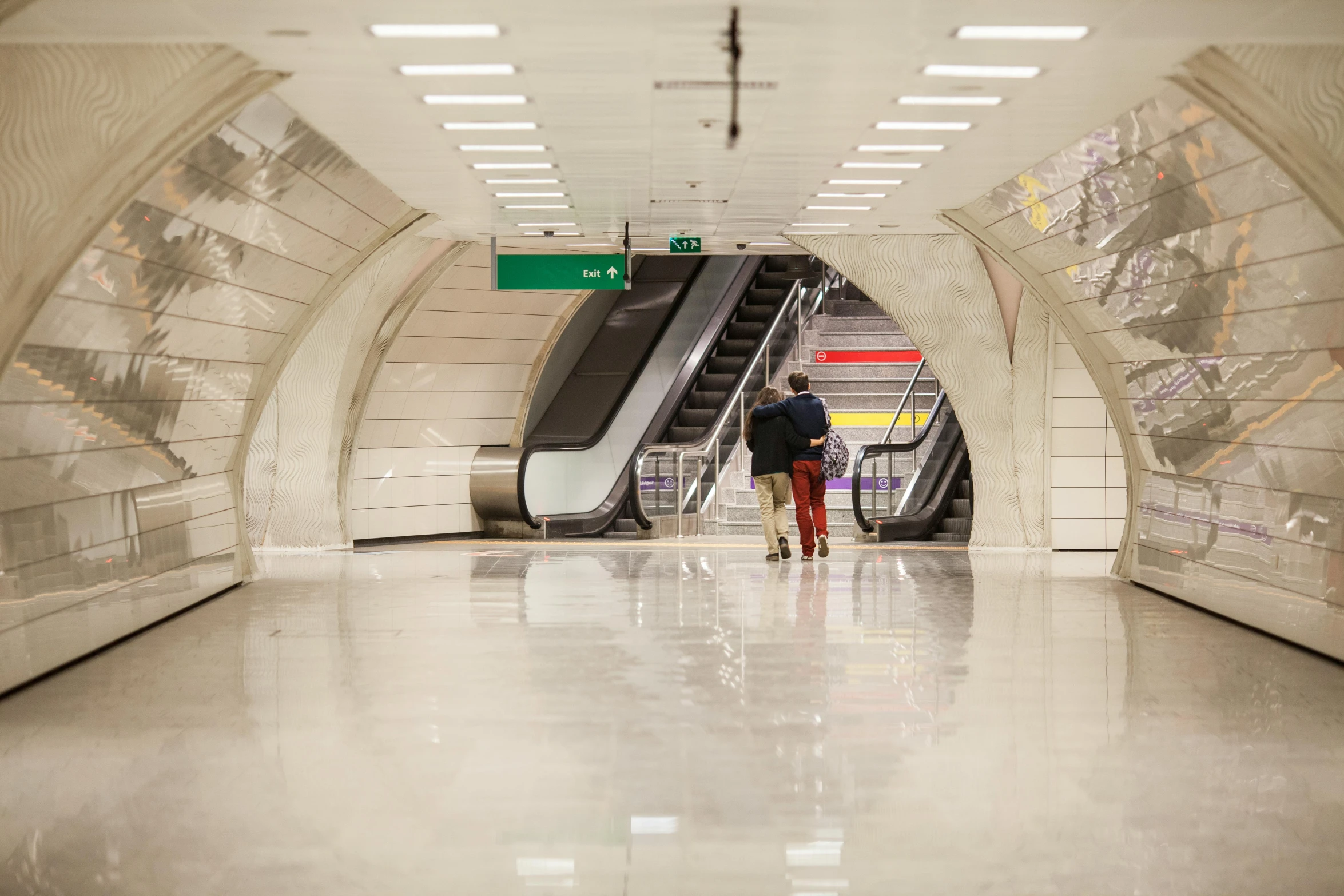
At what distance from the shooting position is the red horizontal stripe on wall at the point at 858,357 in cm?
1688

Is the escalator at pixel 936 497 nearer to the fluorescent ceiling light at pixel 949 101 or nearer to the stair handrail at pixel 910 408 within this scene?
the stair handrail at pixel 910 408

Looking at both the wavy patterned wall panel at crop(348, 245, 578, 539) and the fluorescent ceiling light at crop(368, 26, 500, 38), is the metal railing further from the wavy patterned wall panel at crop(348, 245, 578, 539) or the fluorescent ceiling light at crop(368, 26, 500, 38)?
the fluorescent ceiling light at crop(368, 26, 500, 38)

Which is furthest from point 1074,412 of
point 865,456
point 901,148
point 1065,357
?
point 901,148

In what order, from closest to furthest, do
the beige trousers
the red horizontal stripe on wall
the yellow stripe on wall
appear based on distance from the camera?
1. the beige trousers
2. the yellow stripe on wall
3. the red horizontal stripe on wall

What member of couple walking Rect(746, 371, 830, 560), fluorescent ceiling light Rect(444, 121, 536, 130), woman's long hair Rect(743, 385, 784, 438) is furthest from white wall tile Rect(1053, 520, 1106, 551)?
fluorescent ceiling light Rect(444, 121, 536, 130)

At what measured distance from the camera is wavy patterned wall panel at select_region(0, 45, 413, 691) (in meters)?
4.38

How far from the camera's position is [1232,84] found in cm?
449

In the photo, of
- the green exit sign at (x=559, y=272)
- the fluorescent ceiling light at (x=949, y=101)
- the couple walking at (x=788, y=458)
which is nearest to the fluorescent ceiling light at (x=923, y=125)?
the fluorescent ceiling light at (x=949, y=101)

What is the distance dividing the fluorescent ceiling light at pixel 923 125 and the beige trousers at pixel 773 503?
4193mm

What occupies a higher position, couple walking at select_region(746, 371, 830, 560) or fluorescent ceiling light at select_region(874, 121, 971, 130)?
fluorescent ceiling light at select_region(874, 121, 971, 130)

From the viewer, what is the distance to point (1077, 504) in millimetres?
11125

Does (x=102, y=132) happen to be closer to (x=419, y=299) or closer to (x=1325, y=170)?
(x=1325, y=170)

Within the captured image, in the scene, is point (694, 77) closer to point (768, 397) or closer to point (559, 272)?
point (768, 397)

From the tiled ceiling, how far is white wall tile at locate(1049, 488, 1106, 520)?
4370 mm
